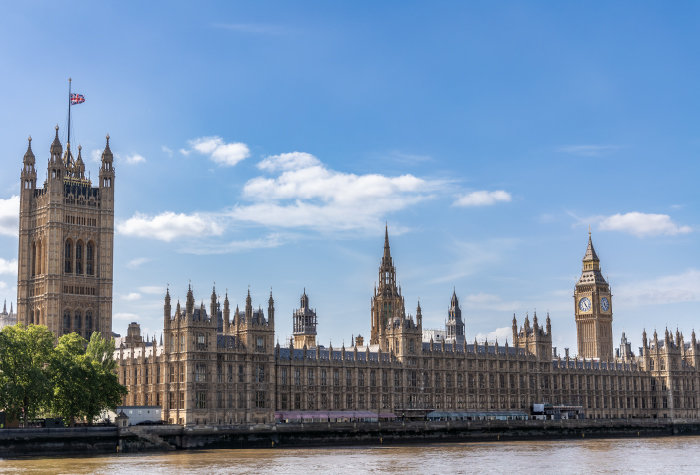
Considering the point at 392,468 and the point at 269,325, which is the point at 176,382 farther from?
the point at 392,468

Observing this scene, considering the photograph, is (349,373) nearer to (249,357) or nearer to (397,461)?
(249,357)

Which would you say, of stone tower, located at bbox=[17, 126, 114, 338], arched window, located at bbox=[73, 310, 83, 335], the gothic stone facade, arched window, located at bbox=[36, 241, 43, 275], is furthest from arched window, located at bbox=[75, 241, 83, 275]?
the gothic stone facade

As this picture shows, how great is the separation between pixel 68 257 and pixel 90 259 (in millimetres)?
4343

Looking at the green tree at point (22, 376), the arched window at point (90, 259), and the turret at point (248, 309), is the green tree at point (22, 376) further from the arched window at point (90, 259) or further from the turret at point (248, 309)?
the arched window at point (90, 259)

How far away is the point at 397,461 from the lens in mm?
99875

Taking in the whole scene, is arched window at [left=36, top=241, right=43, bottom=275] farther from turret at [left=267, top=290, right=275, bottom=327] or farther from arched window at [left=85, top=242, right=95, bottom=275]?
turret at [left=267, top=290, right=275, bottom=327]

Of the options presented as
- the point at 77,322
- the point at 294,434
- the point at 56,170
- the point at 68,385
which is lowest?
the point at 294,434

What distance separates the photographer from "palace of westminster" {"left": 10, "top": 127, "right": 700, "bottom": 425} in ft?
456

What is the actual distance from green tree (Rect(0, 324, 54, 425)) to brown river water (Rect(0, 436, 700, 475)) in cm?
1296

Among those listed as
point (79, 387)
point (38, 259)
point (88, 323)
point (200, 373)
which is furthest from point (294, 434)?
point (38, 259)

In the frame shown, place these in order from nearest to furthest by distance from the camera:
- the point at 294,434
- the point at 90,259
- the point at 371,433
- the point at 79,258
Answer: the point at 294,434 < the point at 371,433 < the point at 79,258 < the point at 90,259

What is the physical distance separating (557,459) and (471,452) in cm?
1210

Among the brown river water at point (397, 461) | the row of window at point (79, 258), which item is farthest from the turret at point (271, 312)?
the row of window at point (79, 258)

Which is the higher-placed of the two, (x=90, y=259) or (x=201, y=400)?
(x=90, y=259)
